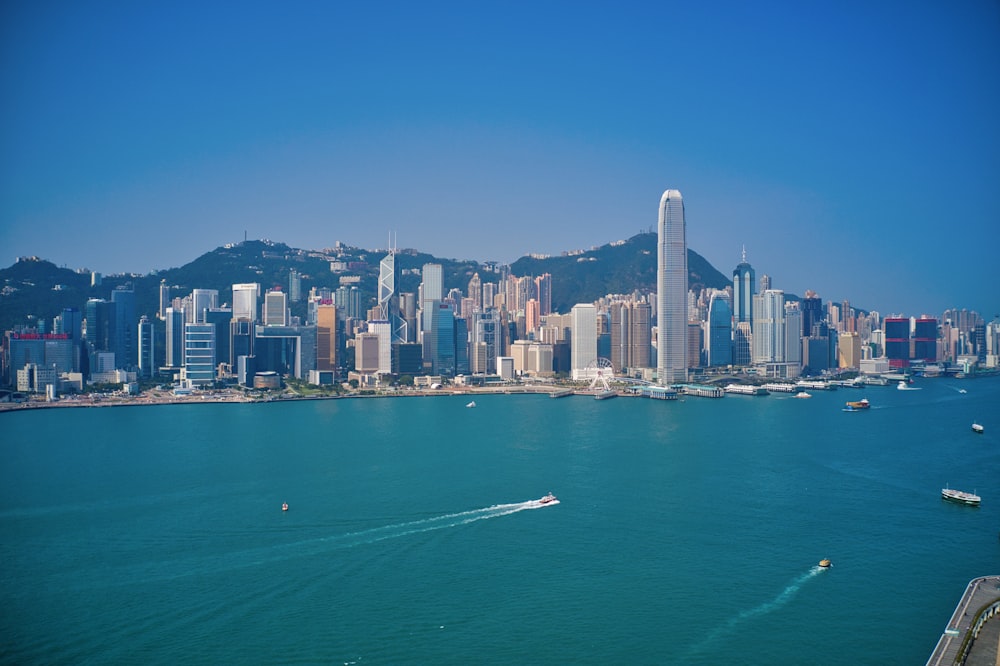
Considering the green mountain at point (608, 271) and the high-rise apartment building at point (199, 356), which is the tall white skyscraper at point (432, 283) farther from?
the green mountain at point (608, 271)

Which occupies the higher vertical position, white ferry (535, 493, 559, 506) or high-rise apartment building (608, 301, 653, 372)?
high-rise apartment building (608, 301, 653, 372)

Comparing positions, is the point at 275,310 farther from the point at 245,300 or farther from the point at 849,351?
the point at 849,351

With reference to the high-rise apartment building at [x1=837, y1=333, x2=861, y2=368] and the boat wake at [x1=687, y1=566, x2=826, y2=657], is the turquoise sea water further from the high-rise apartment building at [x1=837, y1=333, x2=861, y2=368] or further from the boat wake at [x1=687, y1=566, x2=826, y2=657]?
the high-rise apartment building at [x1=837, y1=333, x2=861, y2=368]

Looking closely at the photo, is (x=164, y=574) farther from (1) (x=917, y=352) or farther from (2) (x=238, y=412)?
(1) (x=917, y=352)

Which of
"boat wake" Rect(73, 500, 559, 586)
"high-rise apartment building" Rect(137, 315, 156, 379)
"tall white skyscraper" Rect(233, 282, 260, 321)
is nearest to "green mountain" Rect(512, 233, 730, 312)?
"tall white skyscraper" Rect(233, 282, 260, 321)

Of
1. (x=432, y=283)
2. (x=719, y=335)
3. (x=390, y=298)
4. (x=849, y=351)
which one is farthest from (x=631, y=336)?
(x=390, y=298)

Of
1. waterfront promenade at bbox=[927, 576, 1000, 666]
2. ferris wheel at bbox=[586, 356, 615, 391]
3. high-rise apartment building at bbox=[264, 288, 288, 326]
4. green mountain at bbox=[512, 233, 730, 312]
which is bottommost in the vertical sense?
waterfront promenade at bbox=[927, 576, 1000, 666]

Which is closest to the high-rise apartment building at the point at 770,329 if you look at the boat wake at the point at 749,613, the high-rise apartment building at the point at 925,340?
the high-rise apartment building at the point at 925,340
